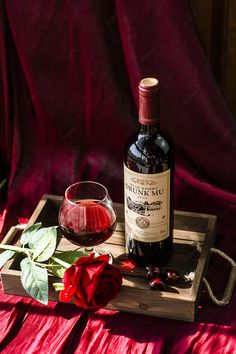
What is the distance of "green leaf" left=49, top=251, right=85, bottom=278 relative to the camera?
4.09 ft

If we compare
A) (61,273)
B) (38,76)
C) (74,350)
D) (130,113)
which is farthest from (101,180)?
(74,350)

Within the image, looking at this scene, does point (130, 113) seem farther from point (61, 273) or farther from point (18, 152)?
point (61, 273)

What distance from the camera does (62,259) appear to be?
1271 mm

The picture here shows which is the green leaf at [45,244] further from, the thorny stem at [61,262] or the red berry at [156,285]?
the red berry at [156,285]

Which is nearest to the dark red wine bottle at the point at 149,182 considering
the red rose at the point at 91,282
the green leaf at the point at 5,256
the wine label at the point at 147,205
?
the wine label at the point at 147,205

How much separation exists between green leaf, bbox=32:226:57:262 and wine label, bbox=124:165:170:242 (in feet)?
0.48

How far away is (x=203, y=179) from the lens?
5.11ft

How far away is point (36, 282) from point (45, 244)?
86 millimetres

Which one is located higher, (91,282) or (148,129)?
(148,129)

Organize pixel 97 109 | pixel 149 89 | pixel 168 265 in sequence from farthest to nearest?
pixel 97 109 < pixel 168 265 < pixel 149 89

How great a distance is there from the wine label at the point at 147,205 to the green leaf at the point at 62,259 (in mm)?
111

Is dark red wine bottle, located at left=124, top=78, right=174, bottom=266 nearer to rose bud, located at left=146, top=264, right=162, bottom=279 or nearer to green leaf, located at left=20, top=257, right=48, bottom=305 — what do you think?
rose bud, located at left=146, top=264, right=162, bottom=279

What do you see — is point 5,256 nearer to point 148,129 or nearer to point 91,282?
point 91,282

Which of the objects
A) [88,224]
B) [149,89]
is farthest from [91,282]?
[149,89]
